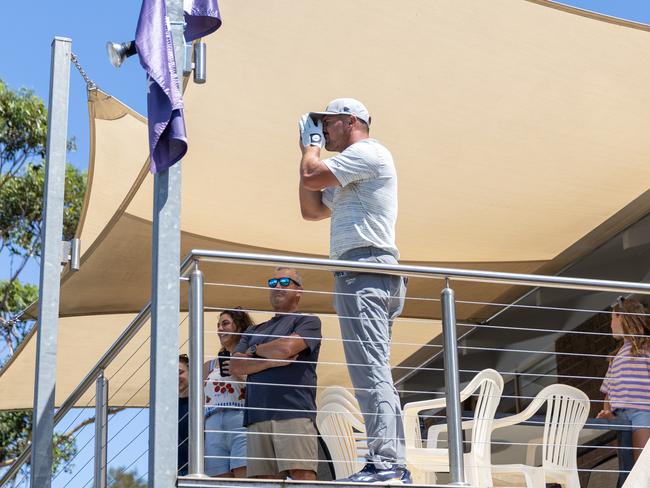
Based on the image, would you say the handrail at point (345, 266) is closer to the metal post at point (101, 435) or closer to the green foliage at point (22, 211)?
the metal post at point (101, 435)

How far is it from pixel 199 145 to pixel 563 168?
8.23ft

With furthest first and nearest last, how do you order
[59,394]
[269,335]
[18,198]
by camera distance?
[18,198] → [59,394] → [269,335]

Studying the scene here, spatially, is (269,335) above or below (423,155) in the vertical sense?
below

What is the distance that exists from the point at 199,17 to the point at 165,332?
62.0 inches

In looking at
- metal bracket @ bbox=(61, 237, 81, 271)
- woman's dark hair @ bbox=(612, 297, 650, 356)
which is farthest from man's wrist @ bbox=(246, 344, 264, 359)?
woman's dark hair @ bbox=(612, 297, 650, 356)

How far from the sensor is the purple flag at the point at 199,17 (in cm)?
518

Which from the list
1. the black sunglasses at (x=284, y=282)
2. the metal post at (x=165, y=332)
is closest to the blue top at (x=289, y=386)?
the black sunglasses at (x=284, y=282)

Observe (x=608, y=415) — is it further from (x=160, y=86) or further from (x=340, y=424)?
(x=160, y=86)

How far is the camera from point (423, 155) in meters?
7.90

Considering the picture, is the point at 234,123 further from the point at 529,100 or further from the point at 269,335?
the point at 269,335

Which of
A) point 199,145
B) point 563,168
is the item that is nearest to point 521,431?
point 563,168

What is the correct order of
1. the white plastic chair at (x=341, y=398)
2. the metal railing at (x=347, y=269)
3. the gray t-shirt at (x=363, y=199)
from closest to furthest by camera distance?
the metal railing at (x=347, y=269) < the gray t-shirt at (x=363, y=199) < the white plastic chair at (x=341, y=398)

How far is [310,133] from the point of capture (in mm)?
5191

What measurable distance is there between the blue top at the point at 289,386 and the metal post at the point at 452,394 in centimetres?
73
